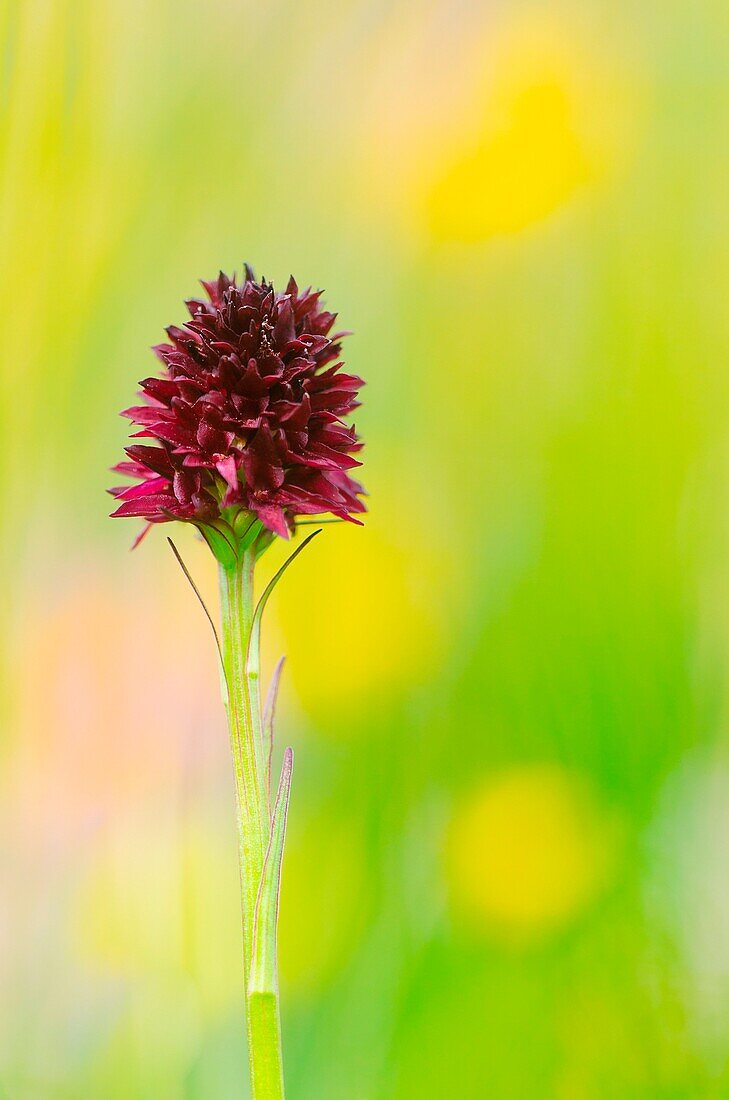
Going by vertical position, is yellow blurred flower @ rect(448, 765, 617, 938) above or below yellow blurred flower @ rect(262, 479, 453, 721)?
below

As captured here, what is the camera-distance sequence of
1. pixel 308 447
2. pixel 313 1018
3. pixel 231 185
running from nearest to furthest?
pixel 308 447 → pixel 313 1018 → pixel 231 185

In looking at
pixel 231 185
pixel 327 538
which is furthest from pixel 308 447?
pixel 231 185

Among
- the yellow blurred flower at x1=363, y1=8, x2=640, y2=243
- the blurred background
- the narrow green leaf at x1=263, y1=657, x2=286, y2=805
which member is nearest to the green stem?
the narrow green leaf at x1=263, y1=657, x2=286, y2=805

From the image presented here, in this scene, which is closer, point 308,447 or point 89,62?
point 308,447

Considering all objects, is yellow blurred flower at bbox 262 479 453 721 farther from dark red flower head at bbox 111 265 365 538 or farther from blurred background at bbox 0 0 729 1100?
dark red flower head at bbox 111 265 365 538

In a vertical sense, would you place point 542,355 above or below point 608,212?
below

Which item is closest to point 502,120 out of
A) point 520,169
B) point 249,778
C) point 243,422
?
point 520,169

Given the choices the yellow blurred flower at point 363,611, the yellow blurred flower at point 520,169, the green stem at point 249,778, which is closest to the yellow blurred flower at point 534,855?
the yellow blurred flower at point 363,611

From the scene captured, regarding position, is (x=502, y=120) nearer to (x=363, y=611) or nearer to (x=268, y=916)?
(x=363, y=611)

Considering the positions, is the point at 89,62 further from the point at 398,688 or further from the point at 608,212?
the point at 398,688
